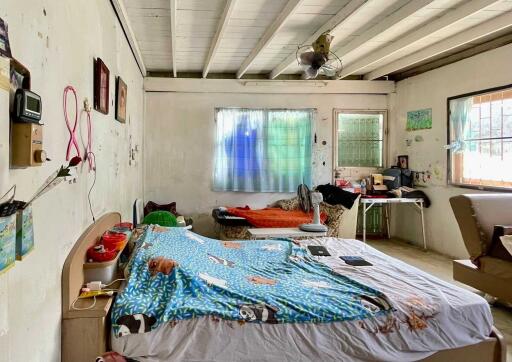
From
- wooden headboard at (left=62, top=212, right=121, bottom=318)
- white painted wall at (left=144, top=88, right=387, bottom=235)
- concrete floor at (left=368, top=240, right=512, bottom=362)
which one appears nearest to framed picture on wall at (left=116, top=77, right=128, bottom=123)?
wooden headboard at (left=62, top=212, right=121, bottom=318)

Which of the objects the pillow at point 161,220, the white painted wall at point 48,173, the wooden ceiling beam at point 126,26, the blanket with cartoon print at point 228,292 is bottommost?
the blanket with cartoon print at point 228,292

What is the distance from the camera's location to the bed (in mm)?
1652

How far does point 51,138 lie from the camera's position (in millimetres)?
1547

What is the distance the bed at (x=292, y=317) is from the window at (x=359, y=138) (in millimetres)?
3864

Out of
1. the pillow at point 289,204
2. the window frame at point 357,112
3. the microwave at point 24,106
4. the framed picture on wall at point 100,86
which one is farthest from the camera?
the window frame at point 357,112

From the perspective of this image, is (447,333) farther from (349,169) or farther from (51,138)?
(349,169)

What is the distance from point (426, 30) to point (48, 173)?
372cm

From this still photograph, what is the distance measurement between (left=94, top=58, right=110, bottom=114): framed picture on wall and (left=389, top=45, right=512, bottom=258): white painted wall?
407 centimetres

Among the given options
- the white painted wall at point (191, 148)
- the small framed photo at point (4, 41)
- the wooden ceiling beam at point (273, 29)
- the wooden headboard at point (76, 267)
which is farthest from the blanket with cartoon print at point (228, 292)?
the white painted wall at point (191, 148)

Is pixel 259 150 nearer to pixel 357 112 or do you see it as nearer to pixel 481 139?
pixel 357 112

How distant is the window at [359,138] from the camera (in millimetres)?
5973

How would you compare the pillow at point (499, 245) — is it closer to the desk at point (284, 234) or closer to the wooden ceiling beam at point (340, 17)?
the desk at point (284, 234)

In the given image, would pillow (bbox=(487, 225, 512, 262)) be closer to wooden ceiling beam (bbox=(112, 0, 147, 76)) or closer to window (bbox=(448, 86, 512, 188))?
window (bbox=(448, 86, 512, 188))

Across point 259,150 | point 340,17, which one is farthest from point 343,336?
point 259,150
